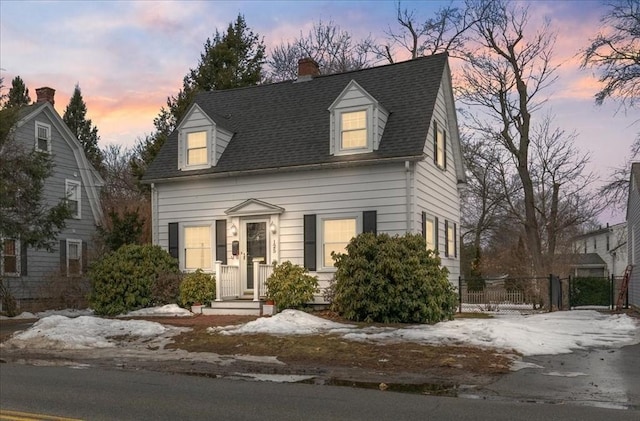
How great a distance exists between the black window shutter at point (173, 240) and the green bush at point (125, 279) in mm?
991

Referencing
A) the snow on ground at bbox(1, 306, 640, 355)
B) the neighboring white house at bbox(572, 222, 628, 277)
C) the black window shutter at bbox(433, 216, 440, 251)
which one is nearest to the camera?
the snow on ground at bbox(1, 306, 640, 355)

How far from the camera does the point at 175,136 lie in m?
22.1

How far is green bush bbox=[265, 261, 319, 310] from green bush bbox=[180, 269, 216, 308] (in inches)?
81.5

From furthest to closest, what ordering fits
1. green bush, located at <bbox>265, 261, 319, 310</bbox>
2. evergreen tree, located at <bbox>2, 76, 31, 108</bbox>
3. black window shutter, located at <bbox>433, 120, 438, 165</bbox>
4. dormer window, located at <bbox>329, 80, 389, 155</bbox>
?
evergreen tree, located at <bbox>2, 76, 31, 108</bbox>
black window shutter, located at <bbox>433, 120, 438, 165</bbox>
dormer window, located at <bbox>329, 80, 389, 155</bbox>
green bush, located at <bbox>265, 261, 319, 310</bbox>

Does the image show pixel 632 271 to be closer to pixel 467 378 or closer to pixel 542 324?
pixel 542 324

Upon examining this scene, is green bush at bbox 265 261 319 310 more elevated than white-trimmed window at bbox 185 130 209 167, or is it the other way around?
white-trimmed window at bbox 185 130 209 167

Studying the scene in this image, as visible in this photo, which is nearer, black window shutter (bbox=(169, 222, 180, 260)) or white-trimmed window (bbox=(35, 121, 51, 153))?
black window shutter (bbox=(169, 222, 180, 260))

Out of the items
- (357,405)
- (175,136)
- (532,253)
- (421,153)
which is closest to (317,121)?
(421,153)

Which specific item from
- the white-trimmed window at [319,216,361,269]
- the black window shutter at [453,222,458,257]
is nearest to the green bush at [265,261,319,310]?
the white-trimmed window at [319,216,361,269]

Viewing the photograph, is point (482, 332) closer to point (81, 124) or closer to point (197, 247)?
point (197, 247)

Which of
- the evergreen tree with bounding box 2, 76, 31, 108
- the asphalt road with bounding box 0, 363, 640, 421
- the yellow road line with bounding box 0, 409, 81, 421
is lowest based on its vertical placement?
the asphalt road with bounding box 0, 363, 640, 421

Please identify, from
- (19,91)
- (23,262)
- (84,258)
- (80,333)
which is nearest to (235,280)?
(80,333)

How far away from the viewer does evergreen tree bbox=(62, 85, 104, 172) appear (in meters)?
49.1

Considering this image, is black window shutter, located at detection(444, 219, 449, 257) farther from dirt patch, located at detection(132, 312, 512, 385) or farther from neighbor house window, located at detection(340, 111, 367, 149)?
dirt patch, located at detection(132, 312, 512, 385)
